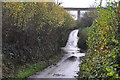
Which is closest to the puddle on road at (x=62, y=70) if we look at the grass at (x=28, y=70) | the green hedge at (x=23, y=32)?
the grass at (x=28, y=70)

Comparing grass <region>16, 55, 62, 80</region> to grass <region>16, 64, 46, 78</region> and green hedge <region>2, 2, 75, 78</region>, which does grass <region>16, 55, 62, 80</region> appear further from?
green hedge <region>2, 2, 75, 78</region>

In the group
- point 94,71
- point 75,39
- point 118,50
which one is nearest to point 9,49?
point 94,71

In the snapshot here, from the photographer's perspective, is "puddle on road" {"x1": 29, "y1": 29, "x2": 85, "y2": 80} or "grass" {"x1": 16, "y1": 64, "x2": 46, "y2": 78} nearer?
"grass" {"x1": 16, "y1": 64, "x2": 46, "y2": 78}

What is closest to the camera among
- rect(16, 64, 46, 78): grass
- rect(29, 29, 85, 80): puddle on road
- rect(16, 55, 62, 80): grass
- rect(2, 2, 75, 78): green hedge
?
rect(16, 55, 62, 80): grass

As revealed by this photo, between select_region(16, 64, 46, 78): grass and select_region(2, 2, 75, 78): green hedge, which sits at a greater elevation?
select_region(2, 2, 75, 78): green hedge

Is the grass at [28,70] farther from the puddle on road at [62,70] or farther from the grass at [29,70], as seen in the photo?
the puddle on road at [62,70]

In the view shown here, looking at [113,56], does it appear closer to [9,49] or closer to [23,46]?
[9,49]

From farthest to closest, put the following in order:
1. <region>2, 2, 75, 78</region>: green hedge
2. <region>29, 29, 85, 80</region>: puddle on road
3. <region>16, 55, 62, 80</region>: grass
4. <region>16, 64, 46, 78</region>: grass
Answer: <region>29, 29, 85, 80</region>: puddle on road → <region>2, 2, 75, 78</region>: green hedge → <region>16, 64, 46, 78</region>: grass → <region>16, 55, 62, 80</region>: grass

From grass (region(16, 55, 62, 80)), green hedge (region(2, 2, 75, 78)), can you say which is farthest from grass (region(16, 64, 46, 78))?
green hedge (region(2, 2, 75, 78))

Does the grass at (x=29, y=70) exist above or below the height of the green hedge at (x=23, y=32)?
below

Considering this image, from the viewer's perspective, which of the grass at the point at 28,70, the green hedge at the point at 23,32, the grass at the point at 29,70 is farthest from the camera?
the green hedge at the point at 23,32

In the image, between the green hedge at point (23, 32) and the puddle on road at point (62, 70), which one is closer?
the green hedge at point (23, 32)

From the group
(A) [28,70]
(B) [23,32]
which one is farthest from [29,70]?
(B) [23,32]

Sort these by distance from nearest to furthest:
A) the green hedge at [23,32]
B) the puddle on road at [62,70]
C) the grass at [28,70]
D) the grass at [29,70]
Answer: the grass at [28,70], the grass at [29,70], the green hedge at [23,32], the puddle on road at [62,70]
